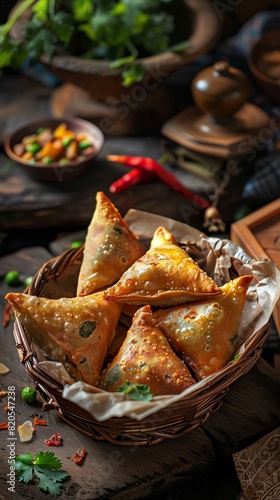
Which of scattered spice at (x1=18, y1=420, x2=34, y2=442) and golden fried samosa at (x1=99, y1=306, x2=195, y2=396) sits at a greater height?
golden fried samosa at (x1=99, y1=306, x2=195, y2=396)

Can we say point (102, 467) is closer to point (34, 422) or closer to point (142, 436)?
point (142, 436)

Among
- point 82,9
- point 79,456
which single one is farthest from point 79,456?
point 82,9

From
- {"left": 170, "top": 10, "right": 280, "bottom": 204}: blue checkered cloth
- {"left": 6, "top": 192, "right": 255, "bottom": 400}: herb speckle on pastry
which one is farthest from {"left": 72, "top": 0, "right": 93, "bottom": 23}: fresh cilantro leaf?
{"left": 6, "top": 192, "right": 255, "bottom": 400}: herb speckle on pastry

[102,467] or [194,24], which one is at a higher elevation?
[194,24]

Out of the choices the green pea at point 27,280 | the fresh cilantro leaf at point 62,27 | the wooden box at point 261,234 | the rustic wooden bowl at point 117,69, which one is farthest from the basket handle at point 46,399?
the fresh cilantro leaf at point 62,27

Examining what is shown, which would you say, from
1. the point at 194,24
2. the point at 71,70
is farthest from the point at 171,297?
the point at 194,24

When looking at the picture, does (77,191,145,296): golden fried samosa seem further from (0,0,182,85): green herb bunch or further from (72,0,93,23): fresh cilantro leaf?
(72,0,93,23): fresh cilantro leaf
